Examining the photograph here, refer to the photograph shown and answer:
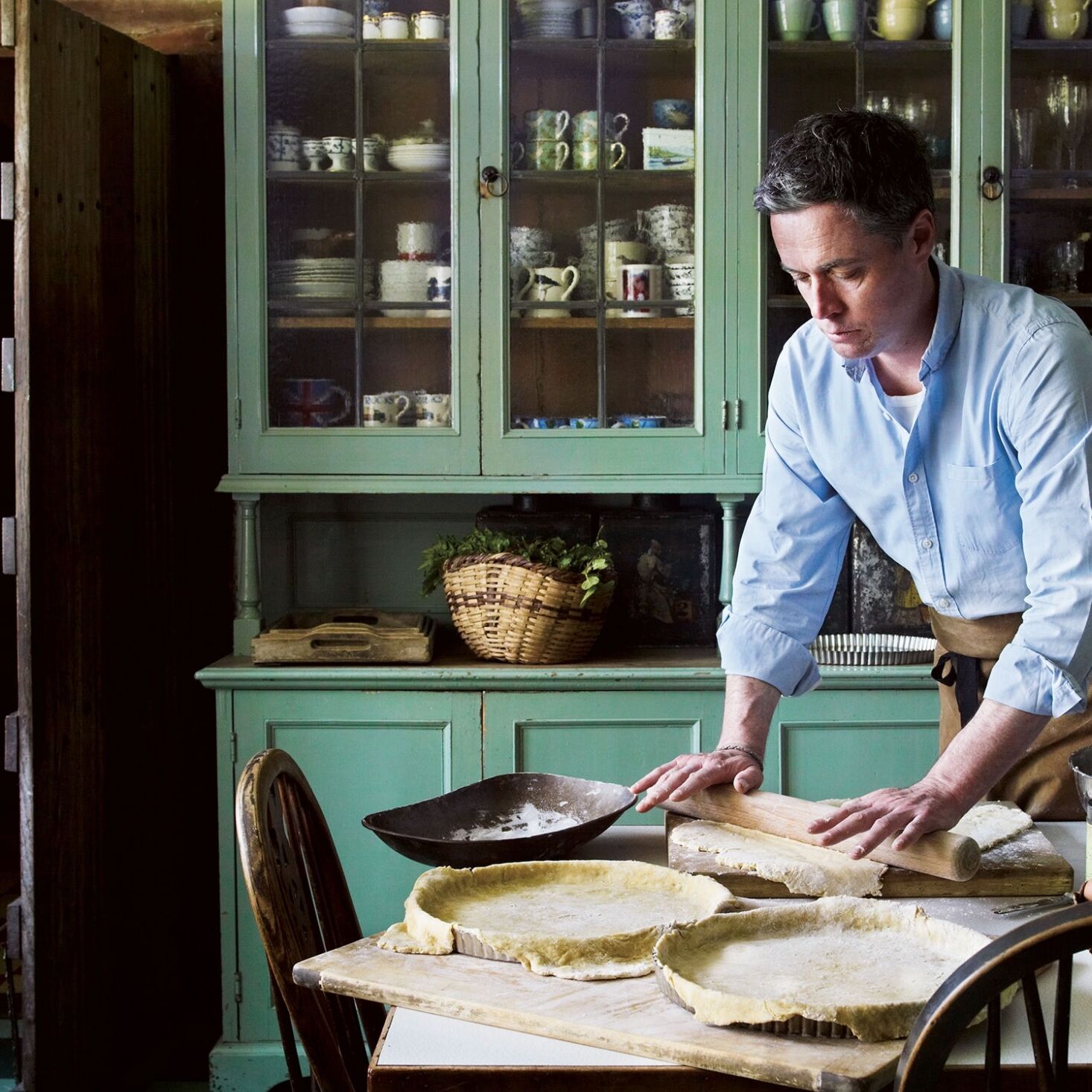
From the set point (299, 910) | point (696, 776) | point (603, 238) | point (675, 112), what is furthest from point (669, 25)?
point (299, 910)

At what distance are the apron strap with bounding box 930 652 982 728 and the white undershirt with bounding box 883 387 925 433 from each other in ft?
1.21

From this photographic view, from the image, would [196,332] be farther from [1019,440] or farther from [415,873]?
[1019,440]

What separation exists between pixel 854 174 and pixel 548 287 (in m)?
1.25

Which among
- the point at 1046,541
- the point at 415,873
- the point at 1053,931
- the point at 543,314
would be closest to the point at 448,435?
the point at 543,314

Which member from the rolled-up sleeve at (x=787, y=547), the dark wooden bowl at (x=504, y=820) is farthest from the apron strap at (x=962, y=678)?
the dark wooden bowl at (x=504, y=820)

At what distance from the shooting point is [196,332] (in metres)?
3.01

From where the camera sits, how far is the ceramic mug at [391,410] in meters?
2.78

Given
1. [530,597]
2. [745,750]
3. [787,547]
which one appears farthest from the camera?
[530,597]

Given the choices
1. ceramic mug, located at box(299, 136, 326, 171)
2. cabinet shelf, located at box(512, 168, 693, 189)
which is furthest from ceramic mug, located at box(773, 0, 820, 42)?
ceramic mug, located at box(299, 136, 326, 171)

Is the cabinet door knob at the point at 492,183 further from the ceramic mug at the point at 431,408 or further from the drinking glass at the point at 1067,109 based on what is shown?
the drinking glass at the point at 1067,109

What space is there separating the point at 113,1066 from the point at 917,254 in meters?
2.15

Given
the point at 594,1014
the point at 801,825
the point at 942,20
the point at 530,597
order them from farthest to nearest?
the point at 942,20
the point at 530,597
the point at 801,825
the point at 594,1014

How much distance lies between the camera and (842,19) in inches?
108

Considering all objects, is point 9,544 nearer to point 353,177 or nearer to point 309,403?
point 309,403
